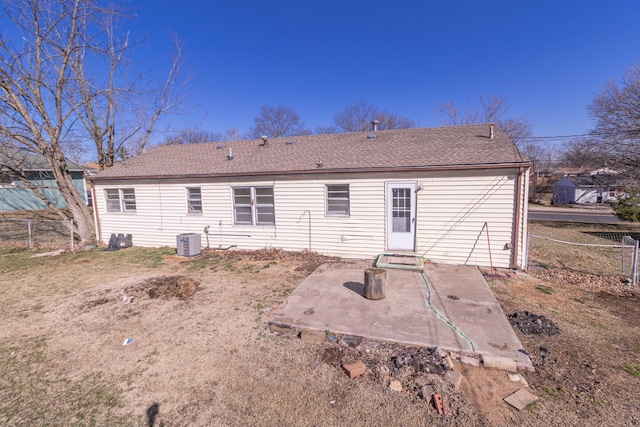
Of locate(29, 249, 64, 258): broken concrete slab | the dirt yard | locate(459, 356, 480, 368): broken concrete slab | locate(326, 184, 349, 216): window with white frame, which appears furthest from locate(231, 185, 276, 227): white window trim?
locate(459, 356, 480, 368): broken concrete slab

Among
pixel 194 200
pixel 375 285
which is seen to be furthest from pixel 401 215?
pixel 194 200

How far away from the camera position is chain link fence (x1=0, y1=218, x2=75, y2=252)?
Result: 1091 cm

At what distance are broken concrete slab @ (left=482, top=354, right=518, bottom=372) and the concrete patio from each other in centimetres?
10

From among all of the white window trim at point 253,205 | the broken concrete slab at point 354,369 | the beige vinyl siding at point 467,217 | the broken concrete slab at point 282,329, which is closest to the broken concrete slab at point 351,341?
the broken concrete slab at point 354,369

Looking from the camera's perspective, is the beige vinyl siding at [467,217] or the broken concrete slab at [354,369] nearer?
the broken concrete slab at [354,369]

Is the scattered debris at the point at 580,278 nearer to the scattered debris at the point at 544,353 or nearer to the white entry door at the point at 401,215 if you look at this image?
the white entry door at the point at 401,215

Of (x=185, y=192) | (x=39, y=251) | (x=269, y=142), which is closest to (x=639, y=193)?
(x=269, y=142)

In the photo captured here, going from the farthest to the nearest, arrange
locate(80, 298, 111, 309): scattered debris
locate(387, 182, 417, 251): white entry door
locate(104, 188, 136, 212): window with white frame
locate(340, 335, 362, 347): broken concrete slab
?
locate(104, 188, 136, 212): window with white frame, locate(387, 182, 417, 251): white entry door, locate(80, 298, 111, 309): scattered debris, locate(340, 335, 362, 347): broken concrete slab

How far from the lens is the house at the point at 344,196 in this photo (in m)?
7.49

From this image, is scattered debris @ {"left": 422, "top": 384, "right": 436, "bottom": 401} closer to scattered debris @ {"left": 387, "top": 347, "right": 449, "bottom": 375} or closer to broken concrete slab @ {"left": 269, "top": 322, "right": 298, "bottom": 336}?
scattered debris @ {"left": 387, "top": 347, "right": 449, "bottom": 375}

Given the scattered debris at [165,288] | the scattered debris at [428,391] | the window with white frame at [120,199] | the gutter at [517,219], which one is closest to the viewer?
the scattered debris at [428,391]

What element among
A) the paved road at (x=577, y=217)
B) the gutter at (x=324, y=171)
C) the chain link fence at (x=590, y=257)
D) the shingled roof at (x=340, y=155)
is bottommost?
the paved road at (x=577, y=217)

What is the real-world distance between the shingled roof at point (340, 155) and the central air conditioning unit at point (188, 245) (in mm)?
2081

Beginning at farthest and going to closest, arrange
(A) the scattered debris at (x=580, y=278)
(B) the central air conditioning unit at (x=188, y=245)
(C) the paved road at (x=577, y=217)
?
(C) the paved road at (x=577, y=217)
(B) the central air conditioning unit at (x=188, y=245)
(A) the scattered debris at (x=580, y=278)
